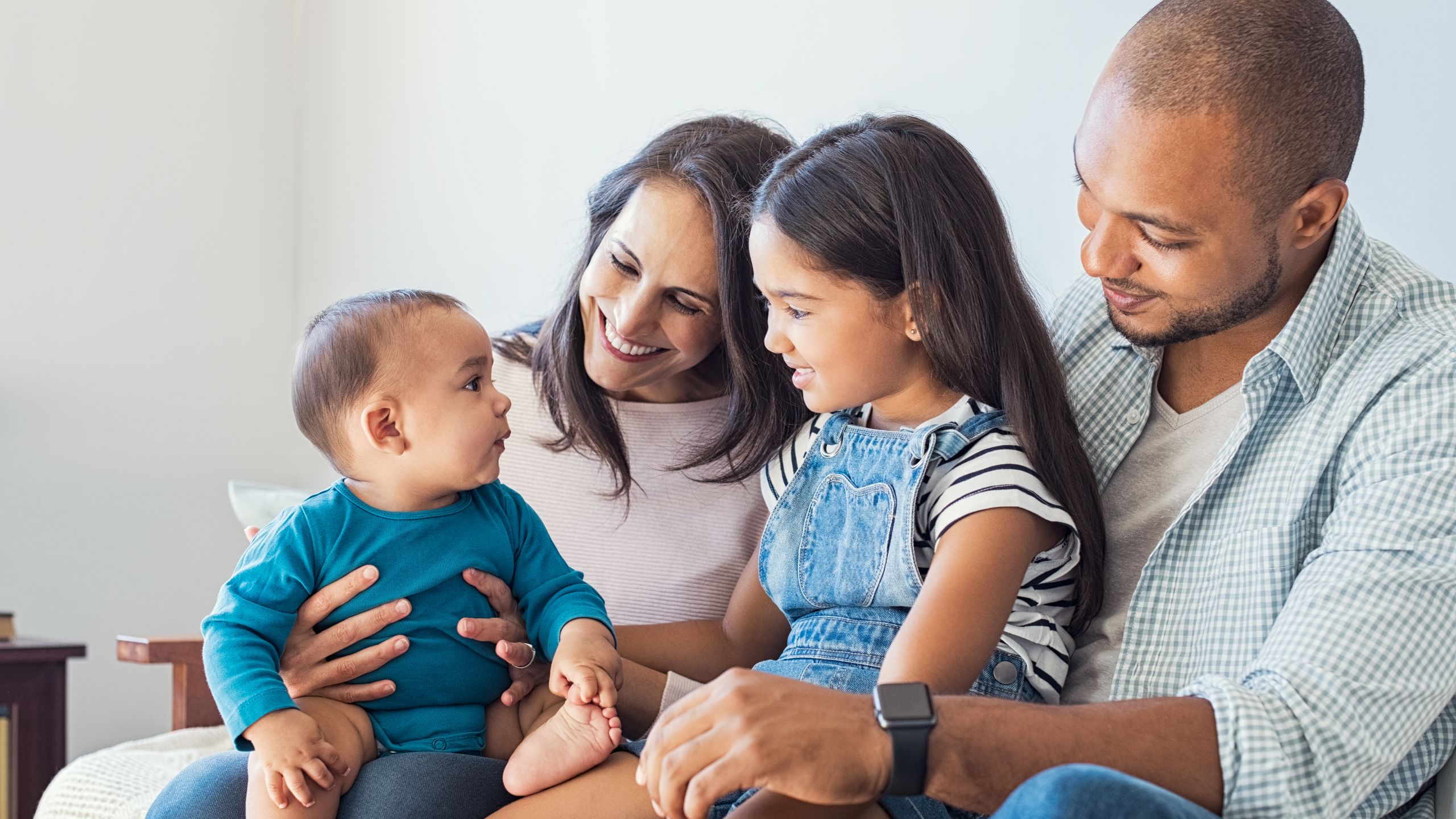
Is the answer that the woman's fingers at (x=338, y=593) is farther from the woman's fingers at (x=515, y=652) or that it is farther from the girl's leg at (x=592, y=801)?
the girl's leg at (x=592, y=801)

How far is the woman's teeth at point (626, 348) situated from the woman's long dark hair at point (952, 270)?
0.34m

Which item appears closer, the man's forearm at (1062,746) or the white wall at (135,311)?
the man's forearm at (1062,746)

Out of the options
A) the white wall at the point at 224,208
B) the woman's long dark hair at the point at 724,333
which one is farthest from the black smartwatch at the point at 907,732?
the white wall at the point at 224,208

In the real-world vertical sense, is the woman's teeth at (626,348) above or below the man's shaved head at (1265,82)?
below

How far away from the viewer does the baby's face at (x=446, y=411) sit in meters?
1.34

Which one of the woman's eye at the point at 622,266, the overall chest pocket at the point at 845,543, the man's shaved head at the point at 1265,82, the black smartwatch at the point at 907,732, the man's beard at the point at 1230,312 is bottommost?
the overall chest pocket at the point at 845,543

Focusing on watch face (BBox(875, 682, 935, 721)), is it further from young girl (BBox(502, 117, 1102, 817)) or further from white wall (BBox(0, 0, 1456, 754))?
white wall (BBox(0, 0, 1456, 754))

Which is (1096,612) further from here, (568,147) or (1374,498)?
→ (568,147)

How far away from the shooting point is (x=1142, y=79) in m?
1.31

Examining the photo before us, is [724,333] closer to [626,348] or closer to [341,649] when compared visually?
[626,348]

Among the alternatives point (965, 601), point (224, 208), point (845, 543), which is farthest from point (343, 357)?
point (224, 208)

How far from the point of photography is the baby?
127 centimetres

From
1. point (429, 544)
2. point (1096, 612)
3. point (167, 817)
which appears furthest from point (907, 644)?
point (167, 817)

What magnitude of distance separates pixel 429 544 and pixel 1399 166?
128cm
